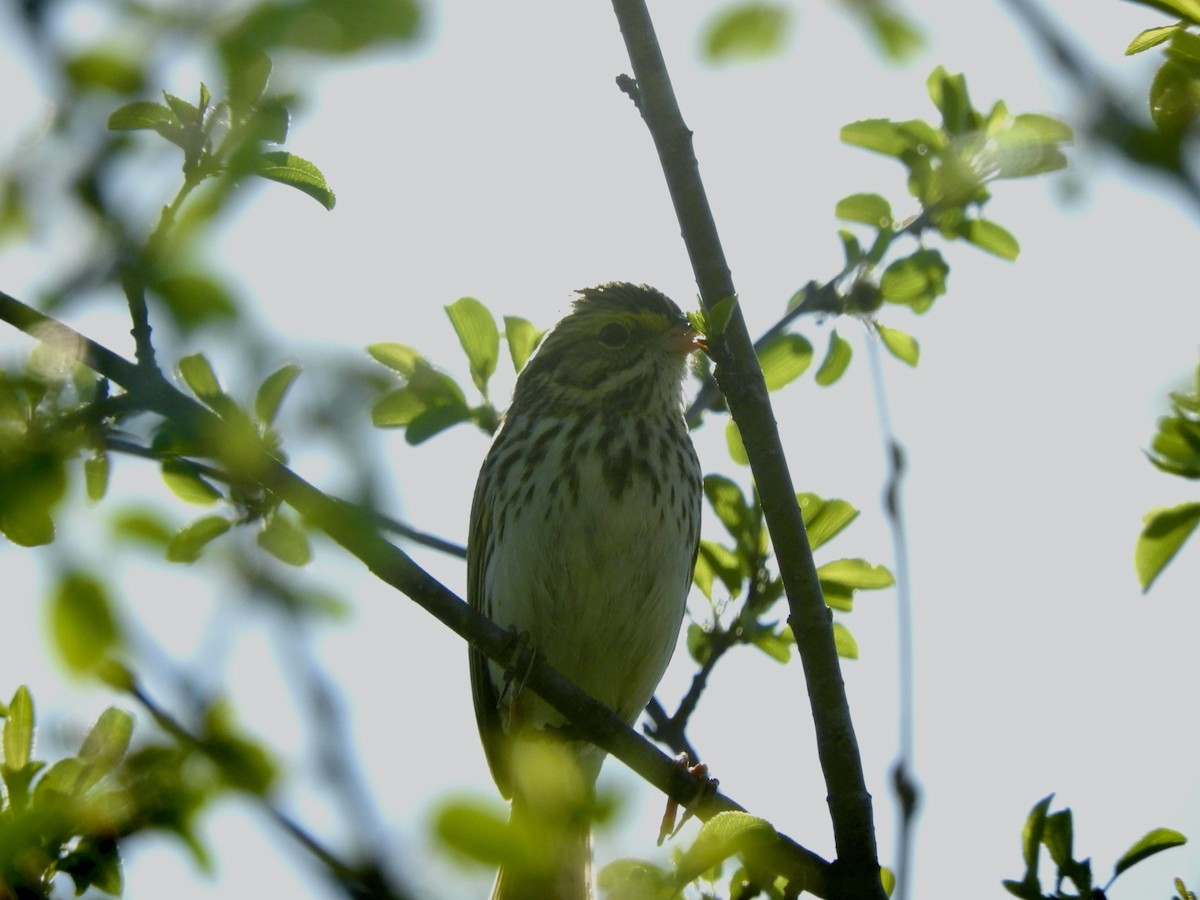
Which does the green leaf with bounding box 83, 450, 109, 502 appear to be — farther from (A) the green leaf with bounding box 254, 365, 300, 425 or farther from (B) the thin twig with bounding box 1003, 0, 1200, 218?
(B) the thin twig with bounding box 1003, 0, 1200, 218

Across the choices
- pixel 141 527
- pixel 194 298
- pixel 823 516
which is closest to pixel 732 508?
pixel 823 516

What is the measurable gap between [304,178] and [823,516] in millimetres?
2689

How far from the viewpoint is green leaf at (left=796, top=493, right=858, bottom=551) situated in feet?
17.1

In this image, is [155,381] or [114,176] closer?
[114,176]

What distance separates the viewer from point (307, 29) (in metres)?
1.60

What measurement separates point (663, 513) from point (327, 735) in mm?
5069

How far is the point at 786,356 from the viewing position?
5281 millimetres

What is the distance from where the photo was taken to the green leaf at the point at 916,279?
5.10 metres

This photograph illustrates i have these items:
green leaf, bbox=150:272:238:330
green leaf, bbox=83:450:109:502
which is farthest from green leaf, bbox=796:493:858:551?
green leaf, bbox=150:272:238:330

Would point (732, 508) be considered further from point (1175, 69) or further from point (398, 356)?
point (1175, 69)

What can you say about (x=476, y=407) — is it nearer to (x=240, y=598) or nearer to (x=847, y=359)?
(x=847, y=359)

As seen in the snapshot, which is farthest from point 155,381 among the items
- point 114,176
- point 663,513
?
point 663,513

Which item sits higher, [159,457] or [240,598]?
[159,457]

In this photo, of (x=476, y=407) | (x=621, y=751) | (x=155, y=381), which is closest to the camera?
(x=155, y=381)
